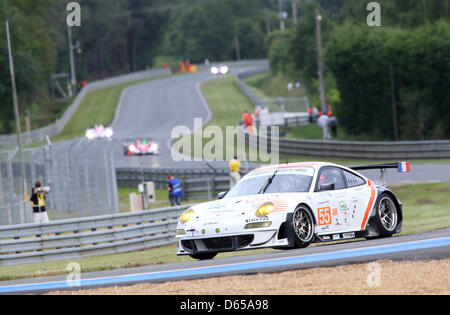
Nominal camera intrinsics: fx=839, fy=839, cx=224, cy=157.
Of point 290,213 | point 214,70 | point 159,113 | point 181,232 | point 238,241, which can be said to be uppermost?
point 214,70

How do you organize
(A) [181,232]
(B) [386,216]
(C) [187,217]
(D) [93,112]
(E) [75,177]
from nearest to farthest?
1. (A) [181,232]
2. (C) [187,217]
3. (B) [386,216]
4. (E) [75,177]
5. (D) [93,112]

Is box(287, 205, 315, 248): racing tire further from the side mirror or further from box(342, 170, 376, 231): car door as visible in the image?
box(342, 170, 376, 231): car door

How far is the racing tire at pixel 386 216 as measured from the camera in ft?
41.9

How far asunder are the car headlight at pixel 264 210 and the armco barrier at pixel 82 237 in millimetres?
8724

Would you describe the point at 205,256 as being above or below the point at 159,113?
below

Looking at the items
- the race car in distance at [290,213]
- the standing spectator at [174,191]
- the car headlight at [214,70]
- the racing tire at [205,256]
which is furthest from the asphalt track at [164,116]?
the racing tire at [205,256]

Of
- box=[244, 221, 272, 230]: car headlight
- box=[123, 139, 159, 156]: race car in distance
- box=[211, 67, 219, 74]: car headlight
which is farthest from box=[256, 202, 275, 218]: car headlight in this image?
box=[123, 139, 159, 156]: race car in distance

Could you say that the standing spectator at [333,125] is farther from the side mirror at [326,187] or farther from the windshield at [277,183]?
the side mirror at [326,187]

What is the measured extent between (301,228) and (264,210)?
2.16 feet

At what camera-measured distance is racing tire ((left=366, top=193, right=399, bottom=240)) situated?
41.9 feet

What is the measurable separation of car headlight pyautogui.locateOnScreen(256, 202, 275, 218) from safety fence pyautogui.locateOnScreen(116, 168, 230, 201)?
1876 centimetres

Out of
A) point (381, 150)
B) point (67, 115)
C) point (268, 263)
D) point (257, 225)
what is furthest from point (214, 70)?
point (67, 115)

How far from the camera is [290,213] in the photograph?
11.3m

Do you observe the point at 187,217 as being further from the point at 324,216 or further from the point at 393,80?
the point at 393,80
